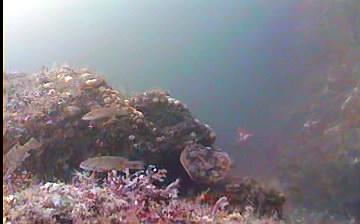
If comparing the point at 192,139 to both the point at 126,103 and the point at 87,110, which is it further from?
the point at 87,110

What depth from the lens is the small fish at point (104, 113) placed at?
4066 millimetres

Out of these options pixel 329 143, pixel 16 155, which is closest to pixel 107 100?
pixel 16 155

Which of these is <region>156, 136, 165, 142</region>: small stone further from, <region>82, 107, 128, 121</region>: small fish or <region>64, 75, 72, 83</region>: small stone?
<region>64, 75, 72, 83</region>: small stone

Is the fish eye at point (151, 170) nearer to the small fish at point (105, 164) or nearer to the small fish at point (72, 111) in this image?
the small fish at point (105, 164)

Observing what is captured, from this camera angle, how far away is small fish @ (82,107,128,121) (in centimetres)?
407

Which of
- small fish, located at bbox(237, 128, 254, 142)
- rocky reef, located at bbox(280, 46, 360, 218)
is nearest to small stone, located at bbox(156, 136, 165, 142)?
small fish, located at bbox(237, 128, 254, 142)

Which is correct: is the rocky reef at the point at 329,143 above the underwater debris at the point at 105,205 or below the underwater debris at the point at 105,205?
below

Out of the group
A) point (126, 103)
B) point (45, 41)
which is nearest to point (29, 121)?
point (126, 103)

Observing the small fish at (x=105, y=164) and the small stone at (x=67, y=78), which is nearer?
Result: the small fish at (x=105, y=164)

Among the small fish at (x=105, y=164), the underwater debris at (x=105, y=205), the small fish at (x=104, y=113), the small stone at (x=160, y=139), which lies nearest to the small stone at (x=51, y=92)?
the small fish at (x=104, y=113)

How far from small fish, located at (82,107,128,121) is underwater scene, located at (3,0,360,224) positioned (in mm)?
13

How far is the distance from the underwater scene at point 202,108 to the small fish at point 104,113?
1 cm

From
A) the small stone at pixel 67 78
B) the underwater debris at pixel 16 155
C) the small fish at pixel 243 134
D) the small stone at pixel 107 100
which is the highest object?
the small stone at pixel 67 78

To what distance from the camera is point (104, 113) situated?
4172 millimetres
